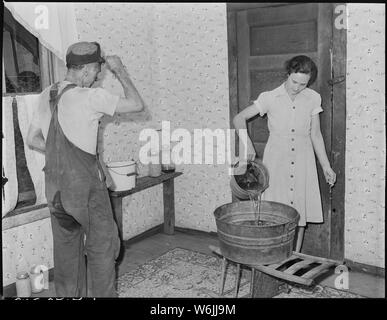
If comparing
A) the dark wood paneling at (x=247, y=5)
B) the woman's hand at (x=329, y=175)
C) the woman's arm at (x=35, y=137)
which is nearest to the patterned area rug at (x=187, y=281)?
the woman's hand at (x=329, y=175)

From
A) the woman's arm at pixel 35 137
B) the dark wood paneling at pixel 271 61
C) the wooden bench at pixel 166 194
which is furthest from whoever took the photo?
the wooden bench at pixel 166 194

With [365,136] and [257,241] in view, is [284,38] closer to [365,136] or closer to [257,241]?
[365,136]

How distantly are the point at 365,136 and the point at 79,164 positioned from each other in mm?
2527

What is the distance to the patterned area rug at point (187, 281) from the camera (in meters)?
4.08

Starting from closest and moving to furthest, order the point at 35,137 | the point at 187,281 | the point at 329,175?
the point at 35,137 < the point at 329,175 < the point at 187,281

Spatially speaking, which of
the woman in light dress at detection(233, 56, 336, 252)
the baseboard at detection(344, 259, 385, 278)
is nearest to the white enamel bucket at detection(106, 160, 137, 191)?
the woman in light dress at detection(233, 56, 336, 252)

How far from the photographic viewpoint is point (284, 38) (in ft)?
14.7

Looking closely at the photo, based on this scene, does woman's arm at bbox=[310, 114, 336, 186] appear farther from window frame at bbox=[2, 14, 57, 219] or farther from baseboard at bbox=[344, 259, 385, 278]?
window frame at bbox=[2, 14, 57, 219]

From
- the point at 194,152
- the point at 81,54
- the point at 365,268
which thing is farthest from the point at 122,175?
the point at 365,268

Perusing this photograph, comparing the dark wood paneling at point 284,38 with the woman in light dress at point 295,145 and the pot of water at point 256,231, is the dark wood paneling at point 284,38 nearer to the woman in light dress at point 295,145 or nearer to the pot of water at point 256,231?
the woman in light dress at point 295,145

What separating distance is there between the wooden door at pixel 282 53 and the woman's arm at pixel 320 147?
0.27 metres

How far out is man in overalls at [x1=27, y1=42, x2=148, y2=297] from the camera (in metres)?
3.24
